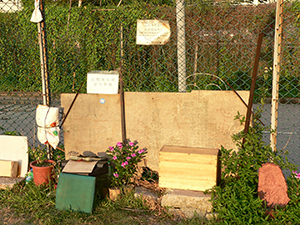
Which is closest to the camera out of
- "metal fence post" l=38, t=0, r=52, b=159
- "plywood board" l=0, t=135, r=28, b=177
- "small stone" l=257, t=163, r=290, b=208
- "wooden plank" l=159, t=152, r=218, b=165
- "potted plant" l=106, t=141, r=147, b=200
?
"small stone" l=257, t=163, r=290, b=208

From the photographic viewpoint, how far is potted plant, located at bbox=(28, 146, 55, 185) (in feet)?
12.4

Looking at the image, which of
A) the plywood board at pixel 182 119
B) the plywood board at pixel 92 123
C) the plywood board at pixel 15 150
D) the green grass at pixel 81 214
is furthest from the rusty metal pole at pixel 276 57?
the plywood board at pixel 15 150

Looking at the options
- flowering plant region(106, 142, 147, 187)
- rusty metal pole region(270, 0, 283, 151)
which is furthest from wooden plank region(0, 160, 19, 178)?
rusty metal pole region(270, 0, 283, 151)

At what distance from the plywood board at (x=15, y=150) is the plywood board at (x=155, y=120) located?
24.8 inches

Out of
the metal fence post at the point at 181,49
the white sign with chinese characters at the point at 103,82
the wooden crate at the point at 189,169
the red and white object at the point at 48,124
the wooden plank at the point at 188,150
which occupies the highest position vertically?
the metal fence post at the point at 181,49

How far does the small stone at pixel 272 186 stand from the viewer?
3.05m

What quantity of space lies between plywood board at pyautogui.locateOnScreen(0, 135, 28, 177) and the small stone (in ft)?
9.76

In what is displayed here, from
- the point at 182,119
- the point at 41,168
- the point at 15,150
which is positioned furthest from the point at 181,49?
the point at 15,150

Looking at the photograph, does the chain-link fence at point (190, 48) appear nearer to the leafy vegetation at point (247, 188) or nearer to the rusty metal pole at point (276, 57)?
the rusty metal pole at point (276, 57)

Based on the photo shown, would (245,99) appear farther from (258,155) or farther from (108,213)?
(108,213)

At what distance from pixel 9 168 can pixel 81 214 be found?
4.71 ft

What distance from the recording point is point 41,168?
12.3ft

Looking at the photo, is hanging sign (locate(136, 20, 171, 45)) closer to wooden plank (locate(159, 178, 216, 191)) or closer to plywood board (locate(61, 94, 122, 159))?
plywood board (locate(61, 94, 122, 159))

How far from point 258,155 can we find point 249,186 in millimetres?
339
